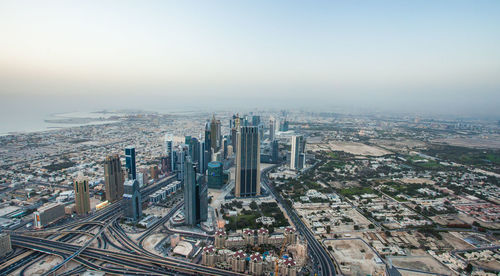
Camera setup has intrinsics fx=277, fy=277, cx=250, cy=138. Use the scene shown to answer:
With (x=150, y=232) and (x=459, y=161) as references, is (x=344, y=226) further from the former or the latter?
(x=459, y=161)

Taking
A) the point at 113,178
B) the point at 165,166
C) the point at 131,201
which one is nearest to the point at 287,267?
the point at 131,201

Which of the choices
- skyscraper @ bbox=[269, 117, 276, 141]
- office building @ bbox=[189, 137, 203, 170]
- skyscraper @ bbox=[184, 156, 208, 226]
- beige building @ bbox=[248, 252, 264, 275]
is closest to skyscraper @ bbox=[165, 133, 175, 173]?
office building @ bbox=[189, 137, 203, 170]

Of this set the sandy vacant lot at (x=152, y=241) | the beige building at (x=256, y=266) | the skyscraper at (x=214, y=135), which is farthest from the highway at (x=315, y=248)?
the skyscraper at (x=214, y=135)

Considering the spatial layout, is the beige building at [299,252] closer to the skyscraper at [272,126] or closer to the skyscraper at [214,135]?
the skyscraper at [214,135]

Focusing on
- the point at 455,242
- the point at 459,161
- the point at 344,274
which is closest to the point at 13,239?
the point at 344,274

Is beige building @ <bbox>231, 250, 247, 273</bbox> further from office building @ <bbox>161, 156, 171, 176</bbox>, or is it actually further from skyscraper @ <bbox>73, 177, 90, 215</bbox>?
office building @ <bbox>161, 156, 171, 176</bbox>

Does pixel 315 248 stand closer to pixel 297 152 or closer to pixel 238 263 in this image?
pixel 238 263
